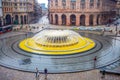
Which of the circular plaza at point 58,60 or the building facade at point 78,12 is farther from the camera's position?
the building facade at point 78,12

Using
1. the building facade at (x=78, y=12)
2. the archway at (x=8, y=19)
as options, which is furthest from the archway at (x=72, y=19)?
the archway at (x=8, y=19)

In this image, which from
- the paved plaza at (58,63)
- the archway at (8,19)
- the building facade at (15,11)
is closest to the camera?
the paved plaza at (58,63)

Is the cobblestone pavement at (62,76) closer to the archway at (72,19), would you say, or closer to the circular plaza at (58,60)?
the circular plaza at (58,60)

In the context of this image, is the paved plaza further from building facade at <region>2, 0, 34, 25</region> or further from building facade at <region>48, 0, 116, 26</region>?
building facade at <region>2, 0, 34, 25</region>

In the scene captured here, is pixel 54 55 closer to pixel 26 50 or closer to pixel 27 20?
pixel 26 50

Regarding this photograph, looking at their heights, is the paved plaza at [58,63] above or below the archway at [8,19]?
below

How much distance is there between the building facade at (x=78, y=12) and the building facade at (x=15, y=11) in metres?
17.3

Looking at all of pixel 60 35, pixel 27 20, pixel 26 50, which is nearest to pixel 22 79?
pixel 26 50

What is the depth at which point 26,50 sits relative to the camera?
126 ft

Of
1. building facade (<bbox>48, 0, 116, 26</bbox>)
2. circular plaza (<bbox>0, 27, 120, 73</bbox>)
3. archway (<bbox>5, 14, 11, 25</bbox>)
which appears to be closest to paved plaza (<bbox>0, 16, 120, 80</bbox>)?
circular plaza (<bbox>0, 27, 120, 73</bbox>)

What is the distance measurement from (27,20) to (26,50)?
66051mm

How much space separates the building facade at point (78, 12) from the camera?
274ft

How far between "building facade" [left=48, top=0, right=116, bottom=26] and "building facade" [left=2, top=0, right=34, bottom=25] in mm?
17257

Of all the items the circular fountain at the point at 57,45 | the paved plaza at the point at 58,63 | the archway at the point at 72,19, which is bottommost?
the paved plaza at the point at 58,63
